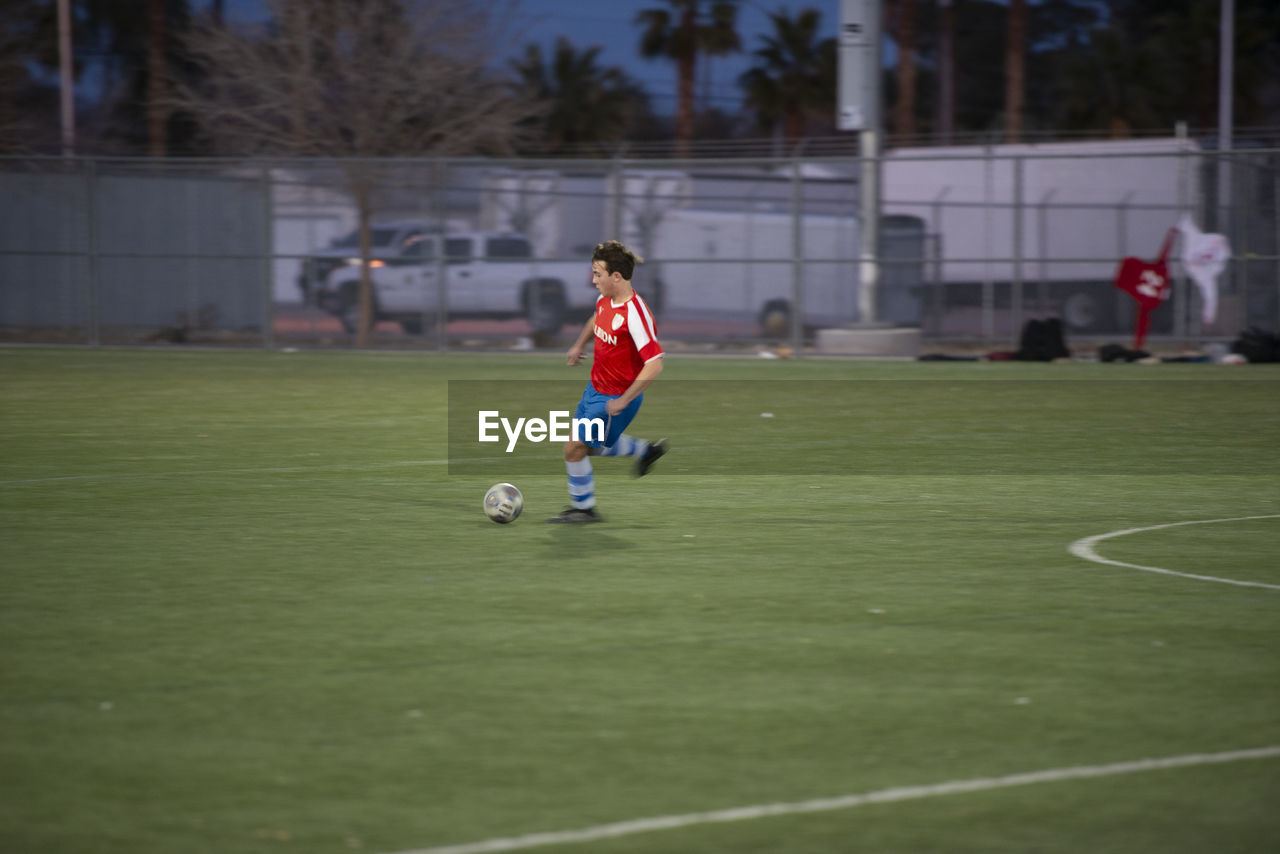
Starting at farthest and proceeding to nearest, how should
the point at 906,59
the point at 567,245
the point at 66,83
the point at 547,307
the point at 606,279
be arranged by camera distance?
the point at 906,59 < the point at 66,83 < the point at 567,245 < the point at 547,307 < the point at 606,279

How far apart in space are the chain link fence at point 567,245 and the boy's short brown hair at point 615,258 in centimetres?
1572

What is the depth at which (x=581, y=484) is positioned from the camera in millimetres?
9359

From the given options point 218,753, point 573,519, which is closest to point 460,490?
point 573,519

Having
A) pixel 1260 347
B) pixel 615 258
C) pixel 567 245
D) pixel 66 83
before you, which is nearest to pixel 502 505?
pixel 615 258

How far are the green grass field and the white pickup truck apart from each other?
13.1 metres

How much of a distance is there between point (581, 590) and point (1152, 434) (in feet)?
28.2

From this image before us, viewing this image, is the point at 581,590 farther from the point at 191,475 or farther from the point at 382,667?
the point at 191,475

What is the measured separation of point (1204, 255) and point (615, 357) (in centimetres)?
1711

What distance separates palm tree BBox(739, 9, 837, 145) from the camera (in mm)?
50625

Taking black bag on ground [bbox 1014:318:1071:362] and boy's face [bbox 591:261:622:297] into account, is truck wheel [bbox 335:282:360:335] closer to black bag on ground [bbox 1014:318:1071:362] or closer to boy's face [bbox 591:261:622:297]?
black bag on ground [bbox 1014:318:1071:362]

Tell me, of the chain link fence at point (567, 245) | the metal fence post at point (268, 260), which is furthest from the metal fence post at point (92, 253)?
the metal fence post at point (268, 260)

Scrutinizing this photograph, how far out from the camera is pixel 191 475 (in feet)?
38.1

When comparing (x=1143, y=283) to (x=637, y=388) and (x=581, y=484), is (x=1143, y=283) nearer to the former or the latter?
(x=581, y=484)

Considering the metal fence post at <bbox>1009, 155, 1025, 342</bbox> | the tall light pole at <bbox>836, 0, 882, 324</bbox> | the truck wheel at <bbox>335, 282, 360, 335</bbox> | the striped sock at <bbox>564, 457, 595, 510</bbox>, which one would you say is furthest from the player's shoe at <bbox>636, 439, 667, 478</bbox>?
the truck wheel at <bbox>335, 282, 360, 335</bbox>
